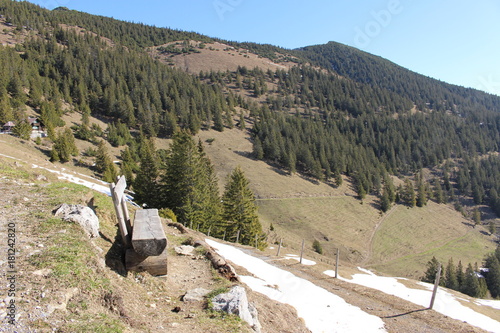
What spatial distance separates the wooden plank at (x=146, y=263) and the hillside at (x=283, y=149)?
72 centimetres

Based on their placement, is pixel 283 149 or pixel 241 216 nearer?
pixel 241 216

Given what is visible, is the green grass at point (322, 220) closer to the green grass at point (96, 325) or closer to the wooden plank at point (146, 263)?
the wooden plank at point (146, 263)

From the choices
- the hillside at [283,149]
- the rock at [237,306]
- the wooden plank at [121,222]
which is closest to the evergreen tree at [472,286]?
the hillside at [283,149]

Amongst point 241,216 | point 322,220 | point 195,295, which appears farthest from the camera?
point 322,220

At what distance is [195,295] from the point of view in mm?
6508

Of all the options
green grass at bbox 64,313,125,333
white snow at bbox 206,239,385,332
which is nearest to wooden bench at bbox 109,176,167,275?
green grass at bbox 64,313,125,333

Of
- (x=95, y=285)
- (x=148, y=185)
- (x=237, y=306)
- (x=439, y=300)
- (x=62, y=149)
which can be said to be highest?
(x=95, y=285)

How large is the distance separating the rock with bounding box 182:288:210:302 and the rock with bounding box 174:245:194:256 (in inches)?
106

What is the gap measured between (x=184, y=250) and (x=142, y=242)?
368 cm

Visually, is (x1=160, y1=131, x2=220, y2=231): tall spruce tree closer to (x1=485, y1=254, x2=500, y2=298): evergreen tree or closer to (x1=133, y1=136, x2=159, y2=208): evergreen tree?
(x1=133, y1=136, x2=159, y2=208): evergreen tree

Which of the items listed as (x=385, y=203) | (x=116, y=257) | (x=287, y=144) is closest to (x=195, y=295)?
(x=116, y=257)

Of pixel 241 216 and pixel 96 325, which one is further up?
pixel 96 325

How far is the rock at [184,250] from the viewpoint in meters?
9.38

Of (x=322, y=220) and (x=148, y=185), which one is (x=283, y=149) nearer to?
(x=322, y=220)
